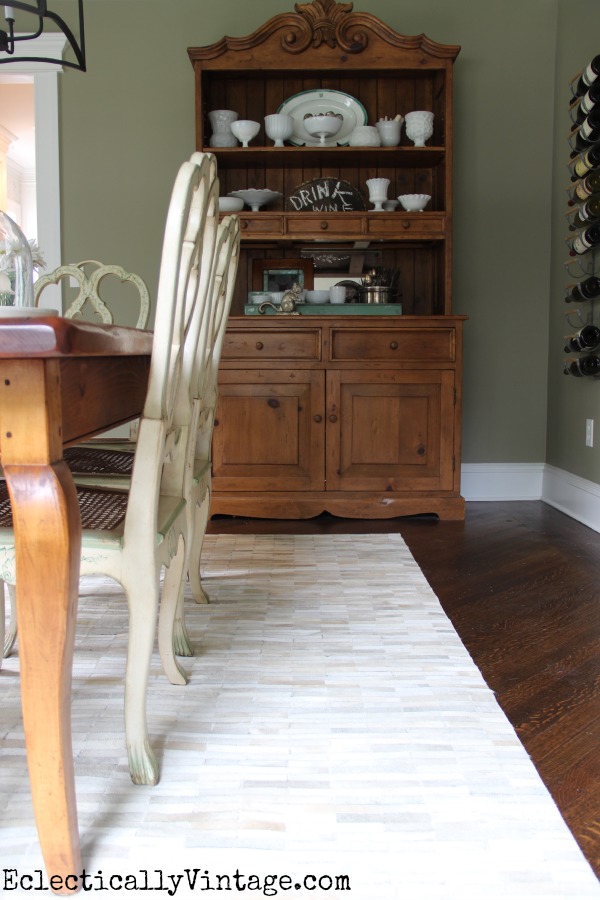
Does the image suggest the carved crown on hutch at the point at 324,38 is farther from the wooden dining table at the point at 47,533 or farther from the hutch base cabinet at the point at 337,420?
the wooden dining table at the point at 47,533

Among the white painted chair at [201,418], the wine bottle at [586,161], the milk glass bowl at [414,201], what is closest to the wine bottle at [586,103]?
the wine bottle at [586,161]

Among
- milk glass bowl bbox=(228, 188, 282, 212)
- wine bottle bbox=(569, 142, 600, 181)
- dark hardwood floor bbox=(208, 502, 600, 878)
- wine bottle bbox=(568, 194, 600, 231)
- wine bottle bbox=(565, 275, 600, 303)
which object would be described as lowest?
dark hardwood floor bbox=(208, 502, 600, 878)

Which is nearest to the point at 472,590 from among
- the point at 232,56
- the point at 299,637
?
the point at 299,637

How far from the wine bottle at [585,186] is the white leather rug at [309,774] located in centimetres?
194

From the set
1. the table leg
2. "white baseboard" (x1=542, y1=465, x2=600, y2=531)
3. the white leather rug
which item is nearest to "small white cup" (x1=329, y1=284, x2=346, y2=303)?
"white baseboard" (x1=542, y1=465, x2=600, y2=531)

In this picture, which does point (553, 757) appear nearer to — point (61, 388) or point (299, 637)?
point (299, 637)

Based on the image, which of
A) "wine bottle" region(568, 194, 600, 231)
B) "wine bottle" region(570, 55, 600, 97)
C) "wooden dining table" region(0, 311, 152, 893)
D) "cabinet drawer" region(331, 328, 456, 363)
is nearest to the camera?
"wooden dining table" region(0, 311, 152, 893)

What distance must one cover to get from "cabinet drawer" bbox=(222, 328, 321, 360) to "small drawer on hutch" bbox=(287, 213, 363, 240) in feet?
1.51

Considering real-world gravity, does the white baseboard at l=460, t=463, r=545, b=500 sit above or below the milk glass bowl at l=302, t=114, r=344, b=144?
below

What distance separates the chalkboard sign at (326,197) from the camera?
379 cm

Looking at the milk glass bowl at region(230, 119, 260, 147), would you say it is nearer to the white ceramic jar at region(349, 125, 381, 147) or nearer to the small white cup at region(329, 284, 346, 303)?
the white ceramic jar at region(349, 125, 381, 147)

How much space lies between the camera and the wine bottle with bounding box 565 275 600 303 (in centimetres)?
311

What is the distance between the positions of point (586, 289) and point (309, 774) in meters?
2.45

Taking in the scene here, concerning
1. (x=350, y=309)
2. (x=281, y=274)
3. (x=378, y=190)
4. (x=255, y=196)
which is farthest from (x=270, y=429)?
(x=378, y=190)
